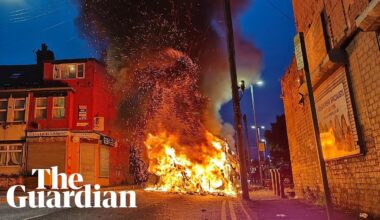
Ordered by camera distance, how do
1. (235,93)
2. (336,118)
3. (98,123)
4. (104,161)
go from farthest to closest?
(104,161)
(98,123)
(235,93)
(336,118)

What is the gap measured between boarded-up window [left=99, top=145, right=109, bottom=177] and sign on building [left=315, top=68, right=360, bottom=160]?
22676mm

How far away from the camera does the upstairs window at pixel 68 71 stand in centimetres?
2995

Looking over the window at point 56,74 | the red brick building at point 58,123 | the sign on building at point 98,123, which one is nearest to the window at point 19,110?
the red brick building at point 58,123

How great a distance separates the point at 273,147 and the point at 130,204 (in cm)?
3520

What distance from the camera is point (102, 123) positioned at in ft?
97.1

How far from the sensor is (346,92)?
8.31 meters

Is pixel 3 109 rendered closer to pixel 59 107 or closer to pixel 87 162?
pixel 59 107

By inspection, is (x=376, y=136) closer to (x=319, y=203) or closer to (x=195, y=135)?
(x=319, y=203)

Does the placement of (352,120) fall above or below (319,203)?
above

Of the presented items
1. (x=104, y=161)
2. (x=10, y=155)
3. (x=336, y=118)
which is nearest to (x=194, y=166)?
(x=336, y=118)

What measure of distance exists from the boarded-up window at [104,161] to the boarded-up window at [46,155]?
3691 mm

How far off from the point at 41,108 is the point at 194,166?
17808 millimetres

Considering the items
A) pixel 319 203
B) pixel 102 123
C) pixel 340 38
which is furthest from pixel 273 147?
pixel 340 38

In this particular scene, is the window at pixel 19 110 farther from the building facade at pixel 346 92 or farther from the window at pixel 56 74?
the building facade at pixel 346 92
